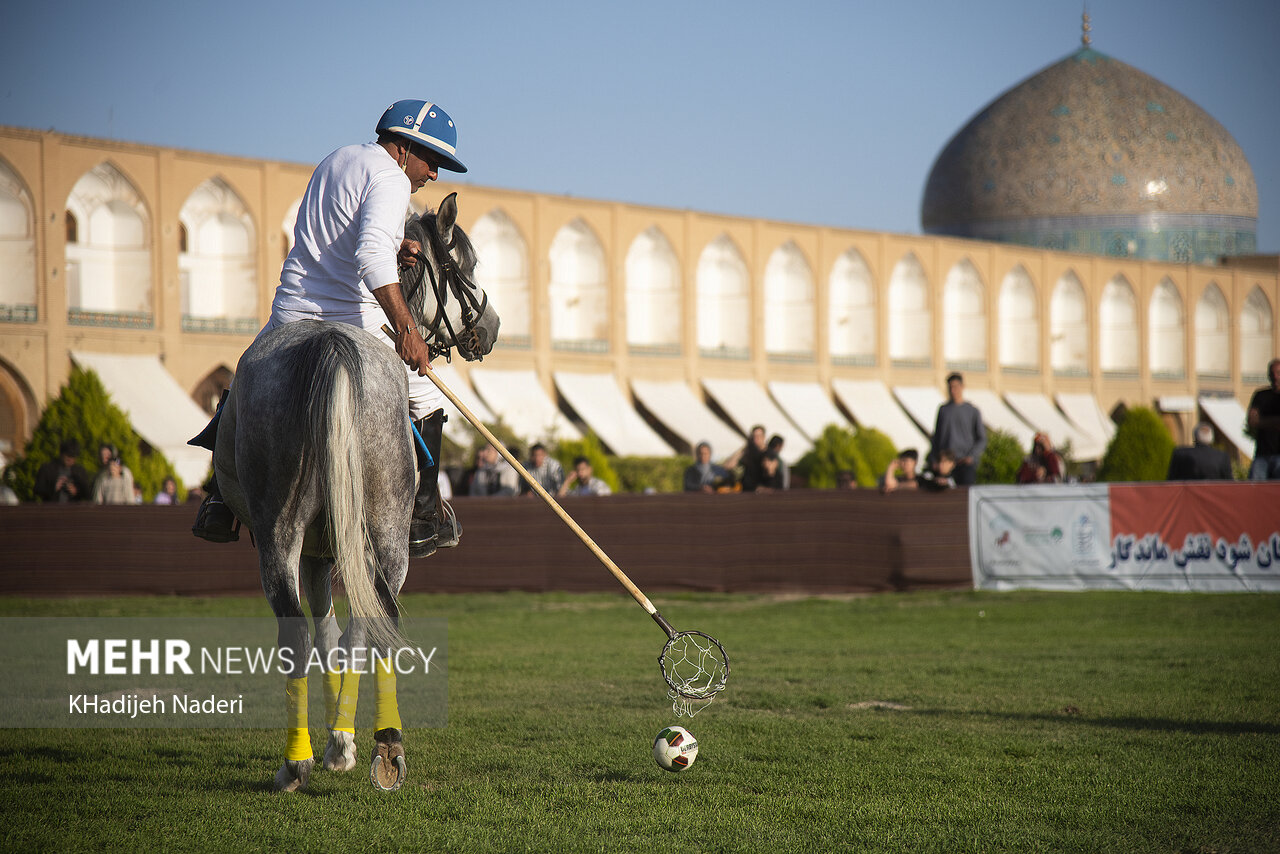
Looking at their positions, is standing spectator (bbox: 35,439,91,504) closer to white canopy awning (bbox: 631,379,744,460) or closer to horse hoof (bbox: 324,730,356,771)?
horse hoof (bbox: 324,730,356,771)

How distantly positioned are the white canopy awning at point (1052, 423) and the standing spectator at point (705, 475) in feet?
116

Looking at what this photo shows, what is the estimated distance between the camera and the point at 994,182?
65188mm

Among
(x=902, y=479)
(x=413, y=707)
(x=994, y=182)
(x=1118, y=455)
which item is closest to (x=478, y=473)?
(x=902, y=479)

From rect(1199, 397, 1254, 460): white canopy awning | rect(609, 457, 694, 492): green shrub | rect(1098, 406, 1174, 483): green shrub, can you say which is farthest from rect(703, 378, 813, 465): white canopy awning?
rect(1199, 397, 1254, 460): white canopy awning

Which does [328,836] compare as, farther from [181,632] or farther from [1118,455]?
[1118,455]

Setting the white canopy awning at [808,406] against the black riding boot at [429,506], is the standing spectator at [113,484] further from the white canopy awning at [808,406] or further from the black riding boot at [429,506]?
the white canopy awning at [808,406]

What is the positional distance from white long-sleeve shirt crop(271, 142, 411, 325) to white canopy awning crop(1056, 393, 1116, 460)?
5127 cm

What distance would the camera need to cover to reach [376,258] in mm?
5125

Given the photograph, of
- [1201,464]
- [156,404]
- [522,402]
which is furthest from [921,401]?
[1201,464]

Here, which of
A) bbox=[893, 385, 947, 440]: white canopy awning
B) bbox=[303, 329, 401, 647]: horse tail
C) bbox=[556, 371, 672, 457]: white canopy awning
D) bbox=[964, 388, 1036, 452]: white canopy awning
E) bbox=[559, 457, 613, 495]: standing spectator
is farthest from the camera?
bbox=[964, 388, 1036, 452]: white canopy awning

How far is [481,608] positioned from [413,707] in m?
7.29

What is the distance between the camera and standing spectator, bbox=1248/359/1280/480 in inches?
531

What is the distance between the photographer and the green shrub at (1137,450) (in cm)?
3516

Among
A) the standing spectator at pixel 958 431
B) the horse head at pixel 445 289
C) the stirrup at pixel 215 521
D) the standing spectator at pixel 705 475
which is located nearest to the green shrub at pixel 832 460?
the standing spectator at pixel 705 475
